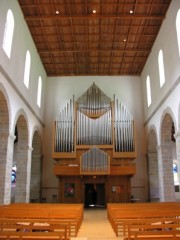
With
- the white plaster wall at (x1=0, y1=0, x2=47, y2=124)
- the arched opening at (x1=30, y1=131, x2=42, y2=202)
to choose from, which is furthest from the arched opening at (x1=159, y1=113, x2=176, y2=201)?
the arched opening at (x1=30, y1=131, x2=42, y2=202)

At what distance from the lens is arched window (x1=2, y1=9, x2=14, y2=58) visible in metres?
12.8

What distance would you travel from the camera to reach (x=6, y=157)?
12.7m

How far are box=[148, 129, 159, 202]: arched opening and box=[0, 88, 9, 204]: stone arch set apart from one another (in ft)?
33.8

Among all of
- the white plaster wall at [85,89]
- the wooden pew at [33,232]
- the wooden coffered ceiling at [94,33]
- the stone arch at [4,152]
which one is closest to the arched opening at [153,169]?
the white plaster wall at [85,89]

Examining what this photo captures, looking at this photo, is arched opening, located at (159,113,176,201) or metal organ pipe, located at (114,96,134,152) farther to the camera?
metal organ pipe, located at (114,96,134,152)

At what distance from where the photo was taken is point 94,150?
18078mm

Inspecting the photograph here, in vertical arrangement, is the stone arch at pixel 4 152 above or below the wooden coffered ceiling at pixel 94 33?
below

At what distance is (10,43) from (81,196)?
10548 mm

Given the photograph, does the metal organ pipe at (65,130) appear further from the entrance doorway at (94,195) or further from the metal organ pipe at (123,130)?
the entrance doorway at (94,195)

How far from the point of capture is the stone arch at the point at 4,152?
12.4 m

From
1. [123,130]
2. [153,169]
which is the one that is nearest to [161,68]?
[123,130]

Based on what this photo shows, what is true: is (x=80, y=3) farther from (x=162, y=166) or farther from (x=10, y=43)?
(x=162, y=166)

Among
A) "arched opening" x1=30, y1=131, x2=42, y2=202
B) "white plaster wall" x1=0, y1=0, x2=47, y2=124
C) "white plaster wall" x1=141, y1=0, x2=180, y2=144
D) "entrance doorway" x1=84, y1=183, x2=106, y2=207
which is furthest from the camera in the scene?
"entrance doorway" x1=84, y1=183, x2=106, y2=207

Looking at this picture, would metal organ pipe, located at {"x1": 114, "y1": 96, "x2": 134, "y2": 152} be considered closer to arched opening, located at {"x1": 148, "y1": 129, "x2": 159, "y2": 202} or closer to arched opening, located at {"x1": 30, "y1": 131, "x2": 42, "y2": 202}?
arched opening, located at {"x1": 148, "y1": 129, "x2": 159, "y2": 202}
